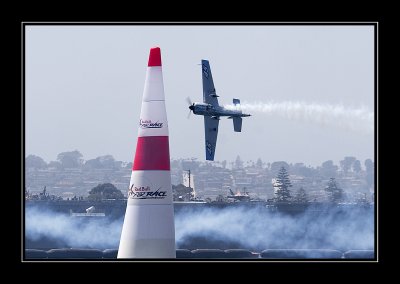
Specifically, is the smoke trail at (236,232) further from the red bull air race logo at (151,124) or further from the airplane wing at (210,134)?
the red bull air race logo at (151,124)

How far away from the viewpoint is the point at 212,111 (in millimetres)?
31562

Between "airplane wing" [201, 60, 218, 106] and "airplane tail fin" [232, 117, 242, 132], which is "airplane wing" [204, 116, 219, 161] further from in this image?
"airplane tail fin" [232, 117, 242, 132]

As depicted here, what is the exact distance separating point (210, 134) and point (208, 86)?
1781 millimetres

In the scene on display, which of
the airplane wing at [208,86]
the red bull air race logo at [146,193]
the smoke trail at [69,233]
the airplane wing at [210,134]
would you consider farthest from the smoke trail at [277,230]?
the red bull air race logo at [146,193]

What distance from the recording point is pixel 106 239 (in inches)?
1891

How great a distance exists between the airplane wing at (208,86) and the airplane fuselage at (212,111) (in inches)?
19.8

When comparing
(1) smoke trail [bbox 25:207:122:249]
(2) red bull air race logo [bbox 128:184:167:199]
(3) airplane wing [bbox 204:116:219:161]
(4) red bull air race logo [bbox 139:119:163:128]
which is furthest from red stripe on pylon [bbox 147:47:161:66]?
(1) smoke trail [bbox 25:207:122:249]

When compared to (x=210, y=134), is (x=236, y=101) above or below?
above

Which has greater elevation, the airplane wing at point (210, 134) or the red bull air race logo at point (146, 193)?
the airplane wing at point (210, 134)

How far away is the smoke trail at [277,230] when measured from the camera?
48.8 m

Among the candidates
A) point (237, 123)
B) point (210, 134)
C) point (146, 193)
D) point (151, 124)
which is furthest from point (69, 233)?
point (151, 124)

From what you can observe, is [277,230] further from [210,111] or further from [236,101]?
[210,111]

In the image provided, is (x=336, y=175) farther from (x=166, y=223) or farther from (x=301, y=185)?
(x=166, y=223)

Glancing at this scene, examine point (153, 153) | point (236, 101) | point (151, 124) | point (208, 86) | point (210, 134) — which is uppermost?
point (208, 86)
